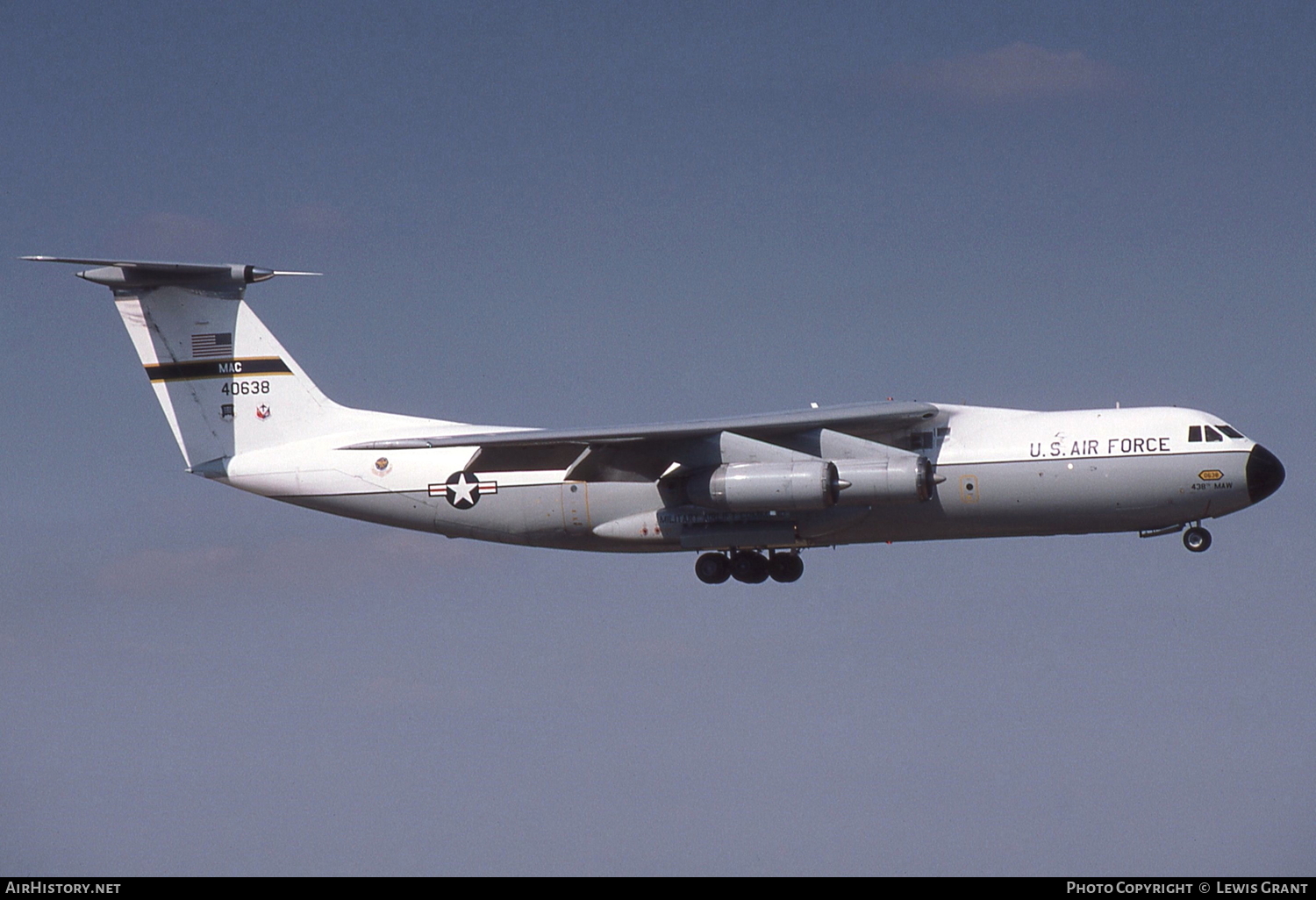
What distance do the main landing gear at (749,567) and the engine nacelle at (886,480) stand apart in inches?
79.7

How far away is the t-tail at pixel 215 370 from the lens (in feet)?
74.0

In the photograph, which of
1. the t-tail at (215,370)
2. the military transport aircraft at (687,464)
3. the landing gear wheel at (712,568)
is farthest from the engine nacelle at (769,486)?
the t-tail at (215,370)

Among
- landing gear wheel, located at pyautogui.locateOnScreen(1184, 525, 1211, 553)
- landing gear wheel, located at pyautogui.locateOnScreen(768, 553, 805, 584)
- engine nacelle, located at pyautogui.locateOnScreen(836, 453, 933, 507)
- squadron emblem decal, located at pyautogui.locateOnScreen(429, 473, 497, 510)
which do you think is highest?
squadron emblem decal, located at pyautogui.locateOnScreen(429, 473, 497, 510)

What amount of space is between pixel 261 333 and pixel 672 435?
6.58 meters

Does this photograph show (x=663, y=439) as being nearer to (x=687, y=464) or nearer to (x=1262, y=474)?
(x=687, y=464)

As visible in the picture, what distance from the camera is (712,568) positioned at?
845 inches

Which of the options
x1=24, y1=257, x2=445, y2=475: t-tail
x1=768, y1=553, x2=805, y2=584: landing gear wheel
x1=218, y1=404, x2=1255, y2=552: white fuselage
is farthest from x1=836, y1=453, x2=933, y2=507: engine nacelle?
x1=24, y1=257, x2=445, y2=475: t-tail

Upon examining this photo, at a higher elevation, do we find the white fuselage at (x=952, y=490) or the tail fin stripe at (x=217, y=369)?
the tail fin stripe at (x=217, y=369)

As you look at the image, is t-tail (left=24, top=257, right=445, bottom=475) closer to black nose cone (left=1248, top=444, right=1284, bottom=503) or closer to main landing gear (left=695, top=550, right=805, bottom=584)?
main landing gear (left=695, top=550, right=805, bottom=584)

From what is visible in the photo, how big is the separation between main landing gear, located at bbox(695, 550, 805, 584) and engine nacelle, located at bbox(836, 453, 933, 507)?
79.7 inches

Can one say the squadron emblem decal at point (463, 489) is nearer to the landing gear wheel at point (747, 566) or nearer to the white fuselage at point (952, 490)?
the white fuselage at point (952, 490)

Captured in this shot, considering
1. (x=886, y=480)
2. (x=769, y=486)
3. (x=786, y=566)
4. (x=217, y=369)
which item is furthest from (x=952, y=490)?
(x=217, y=369)

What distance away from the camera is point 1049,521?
19547 millimetres

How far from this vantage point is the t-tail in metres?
22.6
